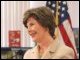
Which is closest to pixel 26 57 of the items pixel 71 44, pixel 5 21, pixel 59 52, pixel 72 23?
pixel 59 52

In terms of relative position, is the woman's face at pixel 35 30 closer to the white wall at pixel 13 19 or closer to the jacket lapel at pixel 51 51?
the jacket lapel at pixel 51 51

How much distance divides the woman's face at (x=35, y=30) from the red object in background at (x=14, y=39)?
234cm

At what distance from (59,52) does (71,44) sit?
1933 millimetres

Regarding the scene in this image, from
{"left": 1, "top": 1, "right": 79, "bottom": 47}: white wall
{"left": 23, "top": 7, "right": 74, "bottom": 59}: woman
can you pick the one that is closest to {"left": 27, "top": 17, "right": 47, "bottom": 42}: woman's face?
{"left": 23, "top": 7, "right": 74, "bottom": 59}: woman

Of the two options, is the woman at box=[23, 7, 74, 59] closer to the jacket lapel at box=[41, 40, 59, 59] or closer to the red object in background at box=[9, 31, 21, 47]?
the jacket lapel at box=[41, 40, 59, 59]

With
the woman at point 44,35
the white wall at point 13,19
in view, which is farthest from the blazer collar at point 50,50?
the white wall at point 13,19

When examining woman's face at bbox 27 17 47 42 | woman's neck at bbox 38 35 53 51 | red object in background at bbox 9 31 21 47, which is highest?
woman's face at bbox 27 17 47 42

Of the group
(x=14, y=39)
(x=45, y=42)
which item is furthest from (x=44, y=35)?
(x=14, y=39)

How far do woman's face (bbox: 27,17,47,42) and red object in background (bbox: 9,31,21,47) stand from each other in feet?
7.68

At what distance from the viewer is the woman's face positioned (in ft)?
2.76

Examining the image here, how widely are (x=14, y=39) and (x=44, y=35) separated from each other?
93.5 inches

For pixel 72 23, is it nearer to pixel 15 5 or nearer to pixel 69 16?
pixel 69 16

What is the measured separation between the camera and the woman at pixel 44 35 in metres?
0.85

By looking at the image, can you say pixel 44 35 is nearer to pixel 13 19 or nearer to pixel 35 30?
pixel 35 30
